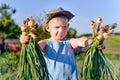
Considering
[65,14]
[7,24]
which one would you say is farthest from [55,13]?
[7,24]

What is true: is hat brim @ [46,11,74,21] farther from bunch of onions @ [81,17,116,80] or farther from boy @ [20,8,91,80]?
bunch of onions @ [81,17,116,80]

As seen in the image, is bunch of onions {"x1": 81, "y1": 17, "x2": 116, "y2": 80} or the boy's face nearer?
bunch of onions {"x1": 81, "y1": 17, "x2": 116, "y2": 80}

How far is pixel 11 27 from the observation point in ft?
72.3

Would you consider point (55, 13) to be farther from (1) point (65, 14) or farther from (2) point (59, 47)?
(2) point (59, 47)

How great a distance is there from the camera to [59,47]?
134 inches

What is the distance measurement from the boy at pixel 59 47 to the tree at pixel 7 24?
60.8ft

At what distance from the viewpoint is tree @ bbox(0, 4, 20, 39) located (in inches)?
870

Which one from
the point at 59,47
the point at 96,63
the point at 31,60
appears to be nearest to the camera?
the point at 31,60

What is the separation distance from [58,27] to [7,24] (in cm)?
1881

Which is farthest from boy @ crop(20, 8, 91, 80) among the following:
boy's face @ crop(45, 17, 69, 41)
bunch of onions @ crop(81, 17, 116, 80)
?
bunch of onions @ crop(81, 17, 116, 80)

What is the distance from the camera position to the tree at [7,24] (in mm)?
22109

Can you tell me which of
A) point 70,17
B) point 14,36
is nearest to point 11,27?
point 14,36

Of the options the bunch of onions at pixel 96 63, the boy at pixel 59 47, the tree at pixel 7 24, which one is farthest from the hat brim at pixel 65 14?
the tree at pixel 7 24

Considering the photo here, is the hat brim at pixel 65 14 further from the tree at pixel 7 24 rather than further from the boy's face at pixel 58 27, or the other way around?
the tree at pixel 7 24
